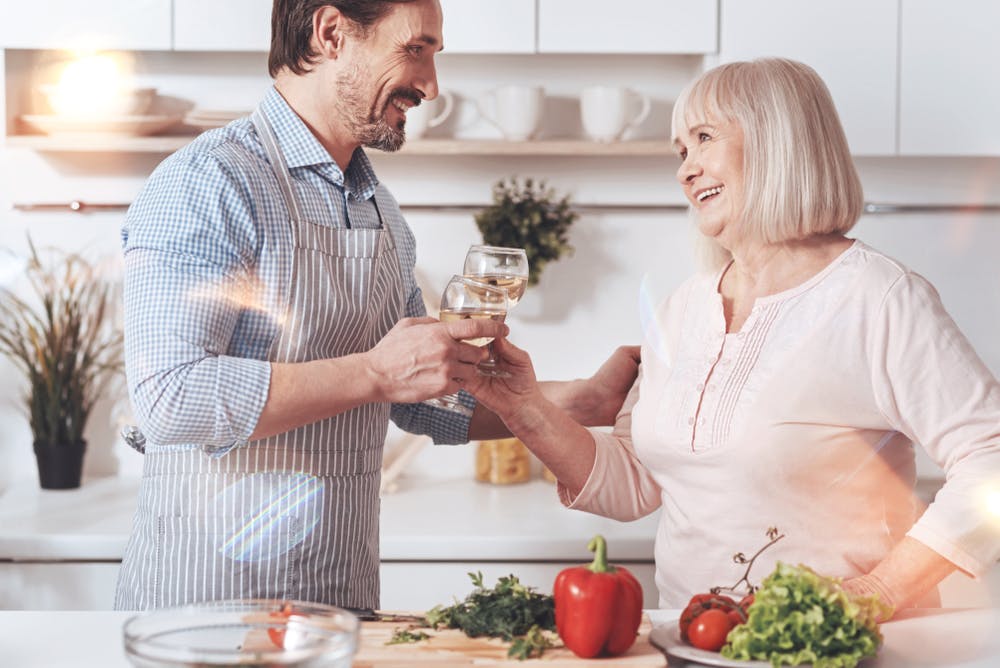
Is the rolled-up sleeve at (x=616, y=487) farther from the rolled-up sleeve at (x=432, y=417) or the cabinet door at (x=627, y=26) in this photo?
the cabinet door at (x=627, y=26)

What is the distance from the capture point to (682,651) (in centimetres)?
122

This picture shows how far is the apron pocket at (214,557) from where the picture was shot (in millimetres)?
1560

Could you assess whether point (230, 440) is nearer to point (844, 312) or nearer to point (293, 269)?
point (293, 269)

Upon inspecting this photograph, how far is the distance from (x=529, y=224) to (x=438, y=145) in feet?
0.97

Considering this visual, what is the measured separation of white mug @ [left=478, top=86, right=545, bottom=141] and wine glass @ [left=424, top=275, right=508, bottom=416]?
121cm

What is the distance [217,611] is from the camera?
3.55ft

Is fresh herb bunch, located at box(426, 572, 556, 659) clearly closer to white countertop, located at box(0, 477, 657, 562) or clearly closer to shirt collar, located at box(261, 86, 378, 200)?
shirt collar, located at box(261, 86, 378, 200)

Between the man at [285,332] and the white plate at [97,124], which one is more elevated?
the white plate at [97,124]

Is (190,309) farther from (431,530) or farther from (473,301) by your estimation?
(431,530)

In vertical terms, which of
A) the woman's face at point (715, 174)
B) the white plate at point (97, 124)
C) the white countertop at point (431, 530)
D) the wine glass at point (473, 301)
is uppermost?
the white plate at point (97, 124)

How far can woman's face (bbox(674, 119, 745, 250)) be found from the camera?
169cm

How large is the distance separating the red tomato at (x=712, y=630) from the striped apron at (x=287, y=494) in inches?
23.7

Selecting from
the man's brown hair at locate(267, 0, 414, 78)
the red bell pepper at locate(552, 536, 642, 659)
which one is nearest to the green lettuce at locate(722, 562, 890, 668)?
the red bell pepper at locate(552, 536, 642, 659)

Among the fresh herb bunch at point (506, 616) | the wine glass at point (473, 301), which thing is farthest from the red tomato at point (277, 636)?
the wine glass at point (473, 301)
